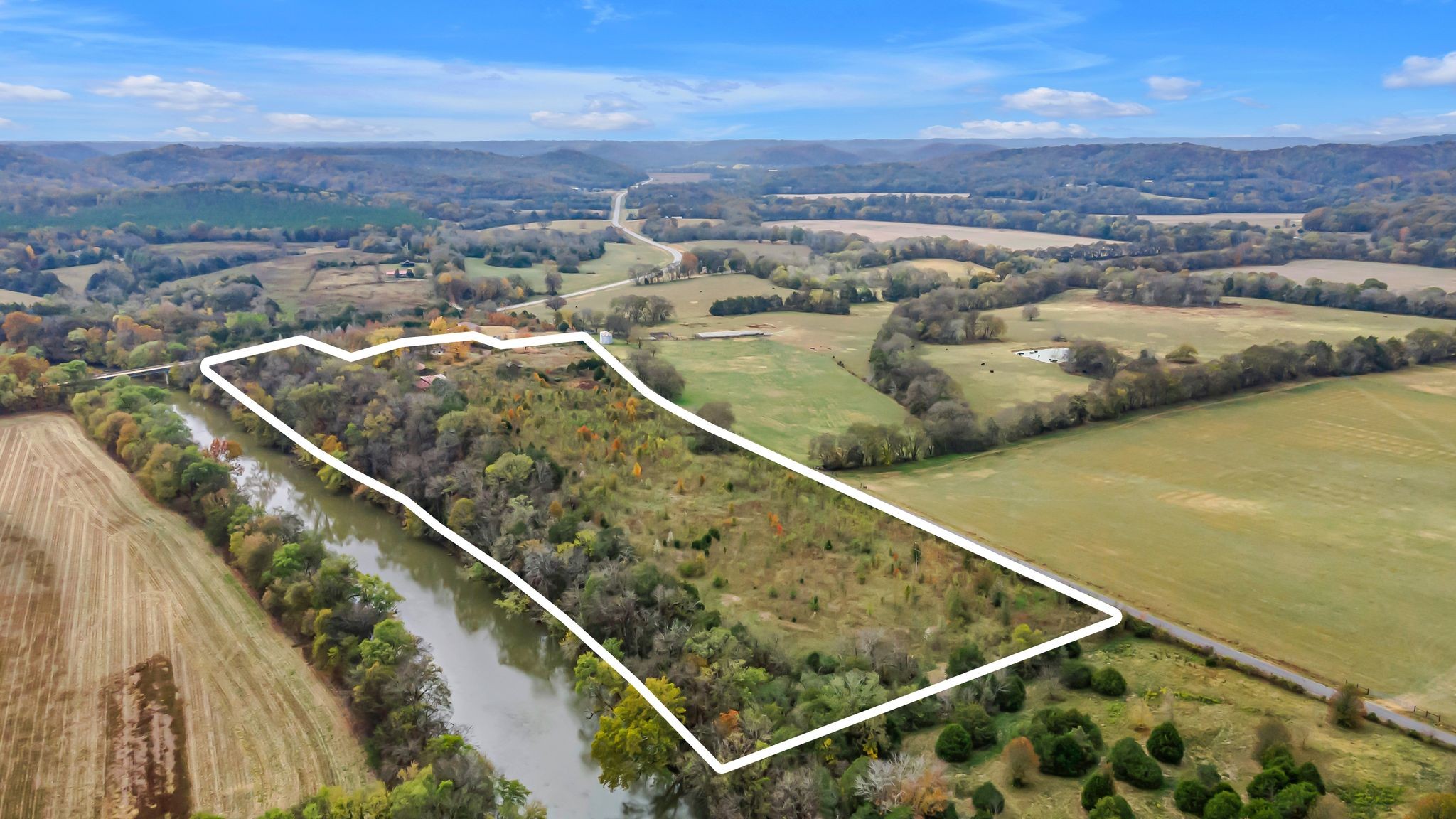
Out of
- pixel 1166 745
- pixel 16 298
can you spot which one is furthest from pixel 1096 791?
pixel 16 298

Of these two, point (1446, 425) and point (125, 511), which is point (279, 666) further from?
point (1446, 425)

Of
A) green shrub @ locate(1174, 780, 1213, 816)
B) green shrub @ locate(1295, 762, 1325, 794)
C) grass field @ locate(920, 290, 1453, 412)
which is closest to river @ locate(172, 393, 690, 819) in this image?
green shrub @ locate(1174, 780, 1213, 816)

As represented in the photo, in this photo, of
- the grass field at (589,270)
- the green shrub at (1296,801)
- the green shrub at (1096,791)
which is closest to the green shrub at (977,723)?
the green shrub at (1096,791)

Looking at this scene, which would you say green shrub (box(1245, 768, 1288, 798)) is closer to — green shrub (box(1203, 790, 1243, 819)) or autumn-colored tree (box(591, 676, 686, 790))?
green shrub (box(1203, 790, 1243, 819))

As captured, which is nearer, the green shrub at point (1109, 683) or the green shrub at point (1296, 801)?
the green shrub at point (1296, 801)

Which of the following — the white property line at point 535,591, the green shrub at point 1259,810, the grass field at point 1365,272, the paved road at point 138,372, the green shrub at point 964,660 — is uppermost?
the white property line at point 535,591

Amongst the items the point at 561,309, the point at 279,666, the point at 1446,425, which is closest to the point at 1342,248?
the point at 1446,425

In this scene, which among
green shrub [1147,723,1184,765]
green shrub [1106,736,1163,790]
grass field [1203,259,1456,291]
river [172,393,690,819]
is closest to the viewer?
green shrub [1106,736,1163,790]

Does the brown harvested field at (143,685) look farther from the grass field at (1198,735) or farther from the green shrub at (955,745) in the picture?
the grass field at (1198,735)
